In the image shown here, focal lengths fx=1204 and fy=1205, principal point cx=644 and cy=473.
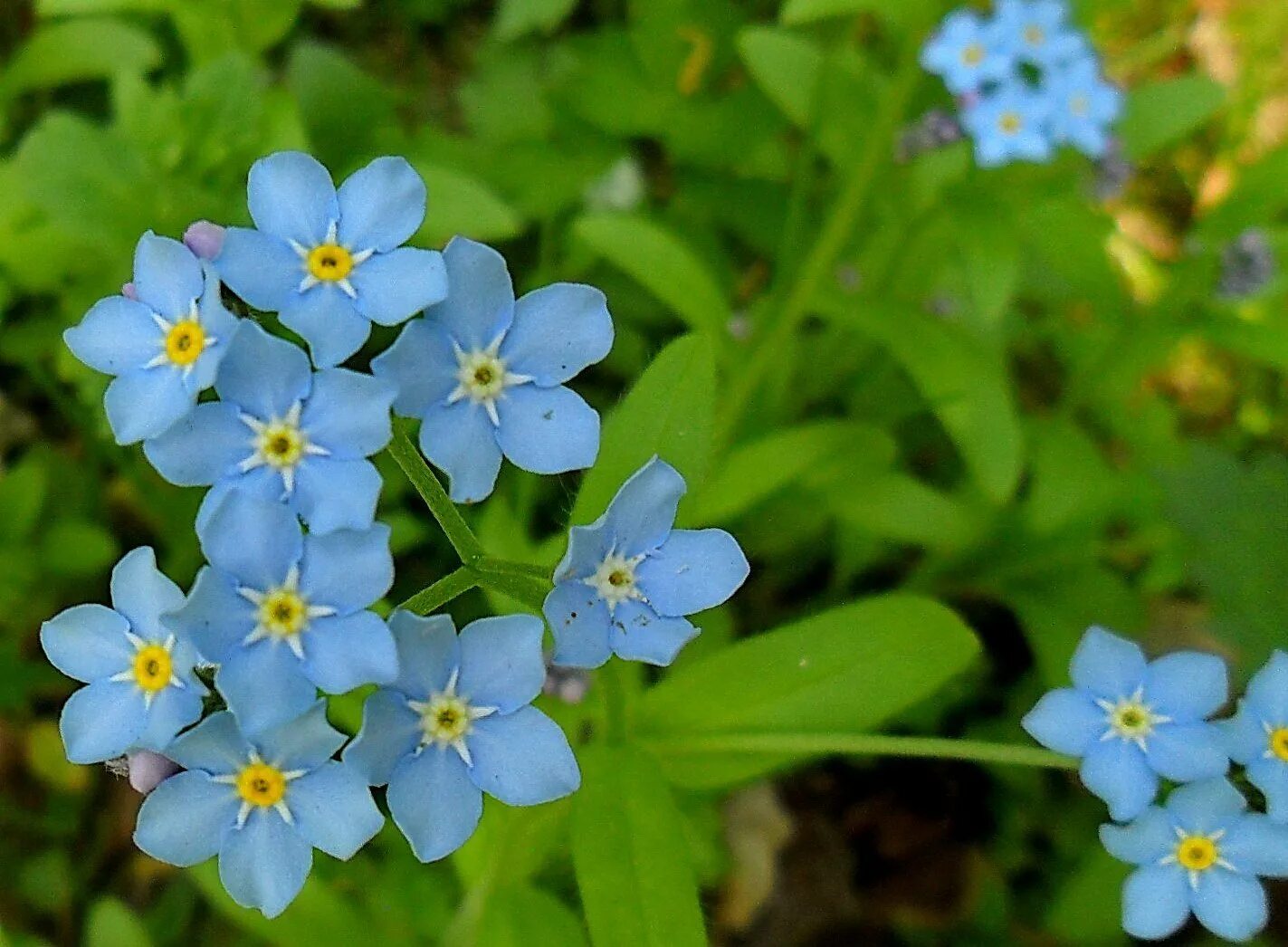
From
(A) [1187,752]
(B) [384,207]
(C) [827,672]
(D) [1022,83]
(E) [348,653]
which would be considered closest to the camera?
(E) [348,653]

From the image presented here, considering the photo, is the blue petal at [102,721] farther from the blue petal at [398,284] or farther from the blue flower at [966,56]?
the blue flower at [966,56]

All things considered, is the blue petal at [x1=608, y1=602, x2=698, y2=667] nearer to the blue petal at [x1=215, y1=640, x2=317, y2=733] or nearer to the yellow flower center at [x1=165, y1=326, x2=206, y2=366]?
the blue petal at [x1=215, y1=640, x2=317, y2=733]

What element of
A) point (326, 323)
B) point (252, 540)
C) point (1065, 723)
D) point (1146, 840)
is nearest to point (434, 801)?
point (252, 540)

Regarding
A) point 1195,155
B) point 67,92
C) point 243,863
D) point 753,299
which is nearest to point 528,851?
point 243,863

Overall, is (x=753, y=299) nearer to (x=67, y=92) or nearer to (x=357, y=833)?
(x=67, y=92)

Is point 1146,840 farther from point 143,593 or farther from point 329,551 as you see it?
point 143,593

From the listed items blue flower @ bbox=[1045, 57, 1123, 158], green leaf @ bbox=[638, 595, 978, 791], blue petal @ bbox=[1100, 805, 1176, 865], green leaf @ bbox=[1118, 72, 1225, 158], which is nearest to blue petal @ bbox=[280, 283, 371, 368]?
green leaf @ bbox=[638, 595, 978, 791]
